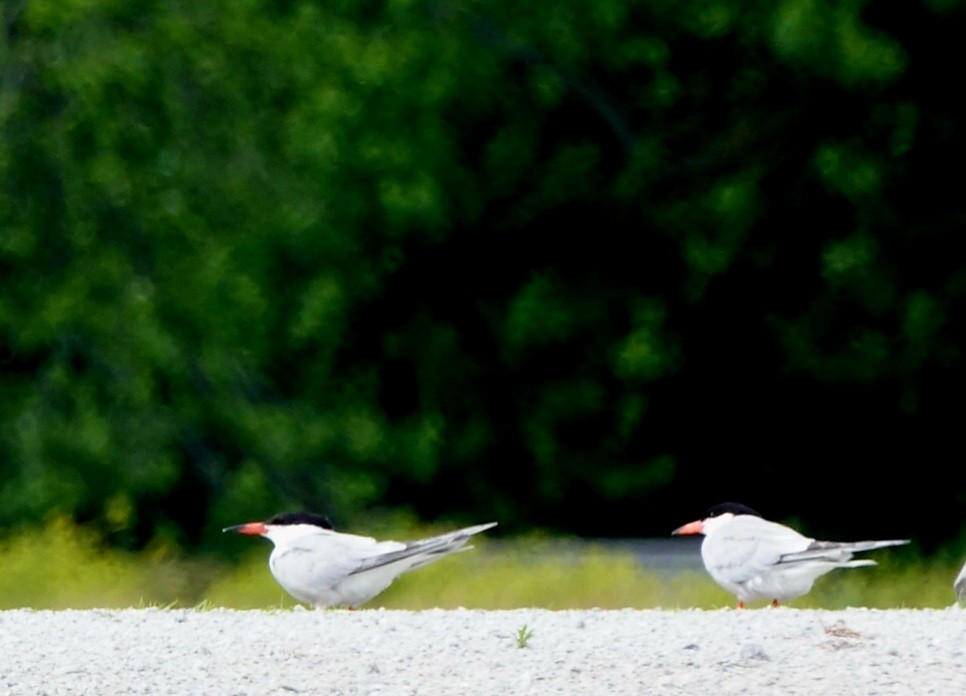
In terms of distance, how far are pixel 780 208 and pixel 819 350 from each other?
4.61ft

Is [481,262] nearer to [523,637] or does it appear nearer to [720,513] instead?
[720,513]

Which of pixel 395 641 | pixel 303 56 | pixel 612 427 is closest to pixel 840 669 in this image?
pixel 395 641

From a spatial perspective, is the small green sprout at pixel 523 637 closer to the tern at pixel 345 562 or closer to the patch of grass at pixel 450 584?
the tern at pixel 345 562

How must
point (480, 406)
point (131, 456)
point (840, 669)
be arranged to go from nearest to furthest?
point (840, 669) → point (131, 456) → point (480, 406)

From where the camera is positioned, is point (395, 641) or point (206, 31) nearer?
point (395, 641)

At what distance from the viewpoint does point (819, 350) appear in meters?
18.2

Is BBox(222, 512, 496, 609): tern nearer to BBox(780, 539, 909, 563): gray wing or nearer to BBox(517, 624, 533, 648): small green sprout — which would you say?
BBox(780, 539, 909, 563): gray wing

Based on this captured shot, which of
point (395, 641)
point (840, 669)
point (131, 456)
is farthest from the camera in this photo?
point (131, 456)

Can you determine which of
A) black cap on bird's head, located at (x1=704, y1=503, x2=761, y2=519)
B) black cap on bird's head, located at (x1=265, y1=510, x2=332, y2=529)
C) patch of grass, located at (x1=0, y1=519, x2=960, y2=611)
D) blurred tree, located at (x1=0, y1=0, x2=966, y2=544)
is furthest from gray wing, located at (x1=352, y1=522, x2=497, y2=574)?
blurred tree, located at (x1=0, y1=0, x2=966, y2=544)

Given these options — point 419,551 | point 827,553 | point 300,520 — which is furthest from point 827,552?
point 300,520

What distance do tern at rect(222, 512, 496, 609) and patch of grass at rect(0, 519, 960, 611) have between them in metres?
1.96

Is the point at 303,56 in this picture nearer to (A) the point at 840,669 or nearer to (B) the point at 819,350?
(B) the point at 819,350

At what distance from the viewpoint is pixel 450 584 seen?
38.9 feet

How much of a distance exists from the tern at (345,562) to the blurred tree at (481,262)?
Result: 575cm
